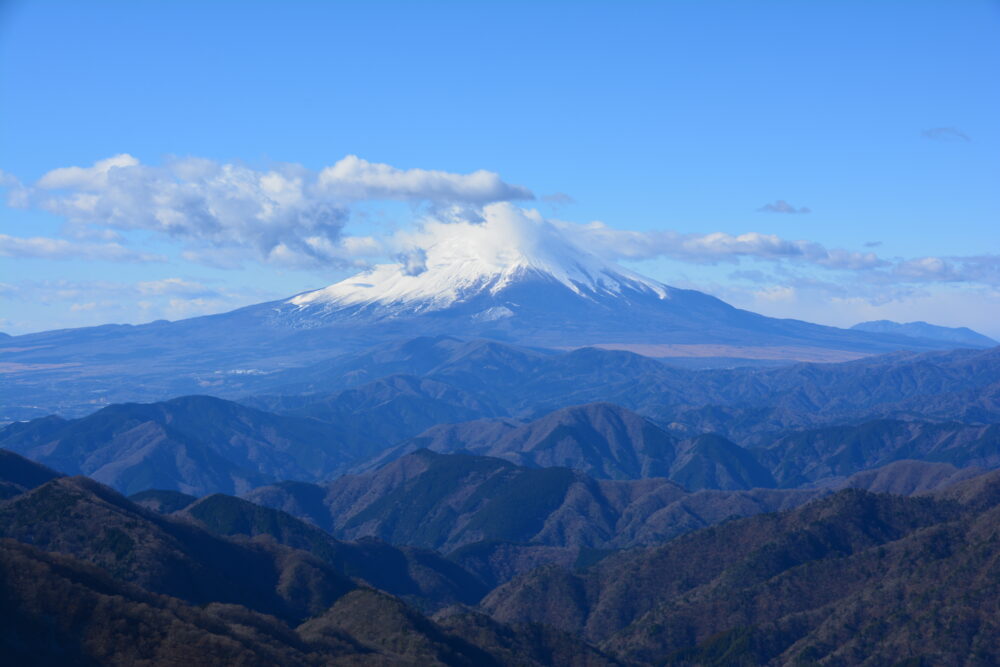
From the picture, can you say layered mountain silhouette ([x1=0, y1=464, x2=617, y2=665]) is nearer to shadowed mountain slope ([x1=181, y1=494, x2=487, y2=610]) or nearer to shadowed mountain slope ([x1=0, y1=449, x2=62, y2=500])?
shadowed mountain slope ([x1=0, y1=449, x2=62, y2=500])

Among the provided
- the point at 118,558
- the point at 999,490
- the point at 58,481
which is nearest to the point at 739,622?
the point at 999,490

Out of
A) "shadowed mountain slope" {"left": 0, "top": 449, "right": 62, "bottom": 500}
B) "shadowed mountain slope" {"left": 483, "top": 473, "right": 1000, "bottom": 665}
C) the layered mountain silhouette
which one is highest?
"shadowed mountain slope" {"left": 0, "top": 449, "right": 62, "bottom": 500}

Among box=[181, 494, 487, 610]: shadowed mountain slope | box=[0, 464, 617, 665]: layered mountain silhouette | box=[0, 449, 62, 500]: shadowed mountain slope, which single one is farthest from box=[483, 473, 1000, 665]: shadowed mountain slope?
box=[0, 449, 62, 500]: shadowed mountain slope

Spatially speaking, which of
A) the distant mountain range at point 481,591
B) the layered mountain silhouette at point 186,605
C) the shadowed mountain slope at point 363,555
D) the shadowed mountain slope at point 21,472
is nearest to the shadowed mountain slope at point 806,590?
the distant mountain range at point 481,591

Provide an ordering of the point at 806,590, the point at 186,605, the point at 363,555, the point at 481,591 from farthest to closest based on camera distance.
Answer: the point at 481,591, the point at 363,555, the point at 806,590, the point at 186,605

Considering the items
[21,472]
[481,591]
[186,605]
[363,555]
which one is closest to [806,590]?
[481,591]

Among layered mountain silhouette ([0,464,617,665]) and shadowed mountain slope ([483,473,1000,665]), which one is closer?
layered mountain silhouette ([0,464,617,665])

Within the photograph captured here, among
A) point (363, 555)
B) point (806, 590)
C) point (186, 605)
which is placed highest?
point (186, 605)

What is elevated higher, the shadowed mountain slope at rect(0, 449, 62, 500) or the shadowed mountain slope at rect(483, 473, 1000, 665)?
the shadowed mountain slope at rect(0, 449, 62, 500)

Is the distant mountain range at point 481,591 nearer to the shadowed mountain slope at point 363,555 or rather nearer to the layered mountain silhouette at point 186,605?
the layered mountain silhouette at point 186,605

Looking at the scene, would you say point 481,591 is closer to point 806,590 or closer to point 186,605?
point 806,590

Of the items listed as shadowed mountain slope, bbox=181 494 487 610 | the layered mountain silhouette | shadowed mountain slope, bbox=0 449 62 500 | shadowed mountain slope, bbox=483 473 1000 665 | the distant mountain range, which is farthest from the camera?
shadowed mountain slope, bbox=181 494 487 610
